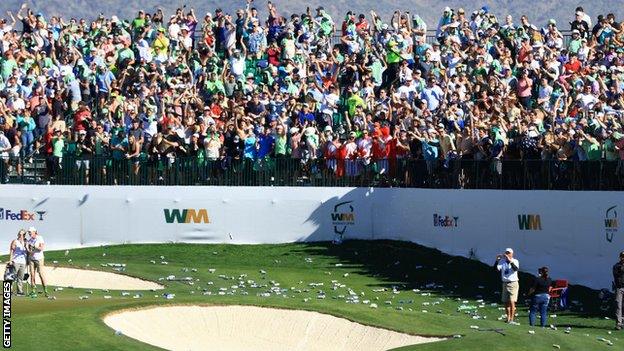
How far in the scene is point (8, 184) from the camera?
55.6 meters

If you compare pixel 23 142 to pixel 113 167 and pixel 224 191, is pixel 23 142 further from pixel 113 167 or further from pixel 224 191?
pixel 224 191

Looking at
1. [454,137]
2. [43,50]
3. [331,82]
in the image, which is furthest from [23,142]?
[454,137]

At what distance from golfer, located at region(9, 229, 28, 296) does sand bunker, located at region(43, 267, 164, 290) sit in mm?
2910

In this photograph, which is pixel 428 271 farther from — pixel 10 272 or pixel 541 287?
pixel 10 272

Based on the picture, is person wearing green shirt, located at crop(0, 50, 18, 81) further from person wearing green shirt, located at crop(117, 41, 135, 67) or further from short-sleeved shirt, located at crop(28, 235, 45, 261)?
short-sleeved shirt, located at crop(28, 235, 45, 261)

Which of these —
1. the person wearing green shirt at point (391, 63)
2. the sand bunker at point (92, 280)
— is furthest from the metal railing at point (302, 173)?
the sand bunker at point (92, 280)

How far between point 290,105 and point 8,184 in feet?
29.4

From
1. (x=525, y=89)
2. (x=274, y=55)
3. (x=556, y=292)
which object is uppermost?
(x=274, y=55)

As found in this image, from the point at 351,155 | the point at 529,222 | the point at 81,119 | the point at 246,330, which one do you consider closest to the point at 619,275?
the point at 529,222

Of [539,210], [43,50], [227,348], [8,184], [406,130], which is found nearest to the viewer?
[227,348]

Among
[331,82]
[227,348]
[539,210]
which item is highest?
[331,82]

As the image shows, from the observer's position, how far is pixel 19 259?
4691 centimetres

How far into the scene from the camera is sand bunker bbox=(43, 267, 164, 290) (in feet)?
161

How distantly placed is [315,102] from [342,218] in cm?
370
